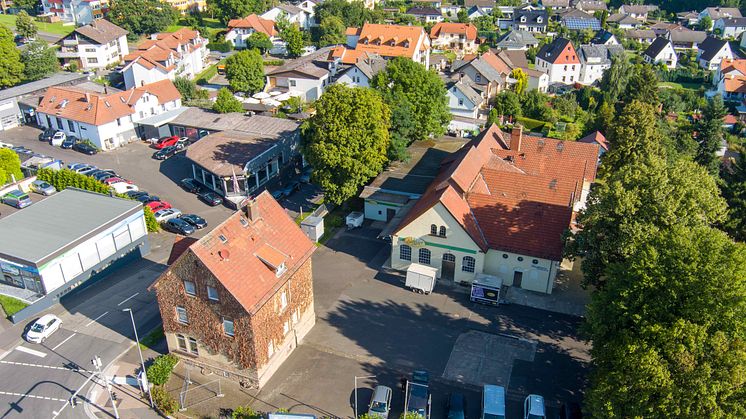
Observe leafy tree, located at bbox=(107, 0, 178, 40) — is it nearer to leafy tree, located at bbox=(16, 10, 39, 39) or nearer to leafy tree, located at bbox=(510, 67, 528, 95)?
leafy tree, located at bbox=(16, 10, 39, 39)

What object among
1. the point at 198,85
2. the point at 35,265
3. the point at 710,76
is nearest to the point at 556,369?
the point at 35,265

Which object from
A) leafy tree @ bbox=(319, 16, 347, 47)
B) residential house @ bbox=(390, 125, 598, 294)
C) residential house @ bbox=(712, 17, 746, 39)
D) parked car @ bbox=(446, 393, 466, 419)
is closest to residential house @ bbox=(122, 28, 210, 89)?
leafy tree @ bbox=(319, 16, 347, 47)

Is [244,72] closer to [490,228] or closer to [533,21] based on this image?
[490,228]

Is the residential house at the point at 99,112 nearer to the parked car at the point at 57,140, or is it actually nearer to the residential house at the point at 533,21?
the parked car at the point at 57,140

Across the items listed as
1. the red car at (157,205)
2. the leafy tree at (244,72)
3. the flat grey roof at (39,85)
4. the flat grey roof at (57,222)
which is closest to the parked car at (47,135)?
the flat grey roof at (39,85)

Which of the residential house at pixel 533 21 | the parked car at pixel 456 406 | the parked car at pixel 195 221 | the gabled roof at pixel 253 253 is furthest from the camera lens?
the residential house at pixel 533 21

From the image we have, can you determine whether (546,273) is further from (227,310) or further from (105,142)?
(105,142)

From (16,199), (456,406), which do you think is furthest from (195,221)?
(456,406)
